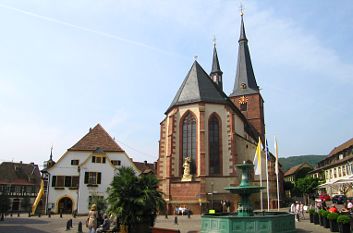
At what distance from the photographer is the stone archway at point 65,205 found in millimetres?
41125

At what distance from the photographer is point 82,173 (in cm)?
4209

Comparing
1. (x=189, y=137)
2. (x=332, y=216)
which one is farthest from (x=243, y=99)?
(x=332, y=216)

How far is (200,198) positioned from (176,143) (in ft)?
23.2

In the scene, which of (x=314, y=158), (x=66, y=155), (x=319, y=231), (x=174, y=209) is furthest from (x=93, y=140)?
(x=314, y=158)

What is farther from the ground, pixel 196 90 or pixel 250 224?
pixel 196 90

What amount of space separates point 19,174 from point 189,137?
4140 cm

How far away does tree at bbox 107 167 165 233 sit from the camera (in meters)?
16.0

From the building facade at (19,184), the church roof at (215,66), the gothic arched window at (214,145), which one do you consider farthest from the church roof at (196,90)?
the building facade at (19,184)

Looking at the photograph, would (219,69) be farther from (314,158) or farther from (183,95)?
(314,158)

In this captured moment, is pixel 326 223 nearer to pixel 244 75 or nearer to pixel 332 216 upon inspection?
pixel 332 216

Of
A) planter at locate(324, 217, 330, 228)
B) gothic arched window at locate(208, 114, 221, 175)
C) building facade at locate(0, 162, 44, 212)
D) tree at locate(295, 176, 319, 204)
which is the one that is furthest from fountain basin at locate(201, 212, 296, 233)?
building facade at locate(0, 162, 44, 212)

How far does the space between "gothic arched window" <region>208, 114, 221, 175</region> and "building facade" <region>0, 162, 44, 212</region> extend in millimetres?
38574

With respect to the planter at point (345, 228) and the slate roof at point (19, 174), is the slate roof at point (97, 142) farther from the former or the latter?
the planter at point (345, 228)

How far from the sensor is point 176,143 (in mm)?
37875
